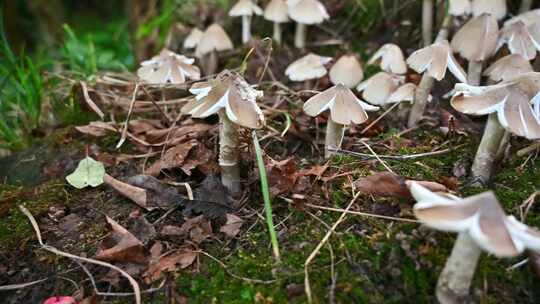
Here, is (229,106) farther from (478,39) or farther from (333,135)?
(478,39)

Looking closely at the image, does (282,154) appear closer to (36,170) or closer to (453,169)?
(453,169)

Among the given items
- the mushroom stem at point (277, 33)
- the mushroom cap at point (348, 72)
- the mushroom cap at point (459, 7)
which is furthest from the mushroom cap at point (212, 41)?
the mushroom cap at point (459, 7)

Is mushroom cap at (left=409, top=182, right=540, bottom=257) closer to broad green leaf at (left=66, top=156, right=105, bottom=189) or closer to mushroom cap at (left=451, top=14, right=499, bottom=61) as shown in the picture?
mushroom cap at (left=451, top=14, right=499, bottom=61)

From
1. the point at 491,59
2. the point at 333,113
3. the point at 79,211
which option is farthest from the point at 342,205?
the point at 491,59

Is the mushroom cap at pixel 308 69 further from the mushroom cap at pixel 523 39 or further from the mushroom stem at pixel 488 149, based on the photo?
the mushroom stem at pixel 488 149

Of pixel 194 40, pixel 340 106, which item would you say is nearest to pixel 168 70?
pixel 194 40

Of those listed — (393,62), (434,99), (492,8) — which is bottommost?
(434,99)
